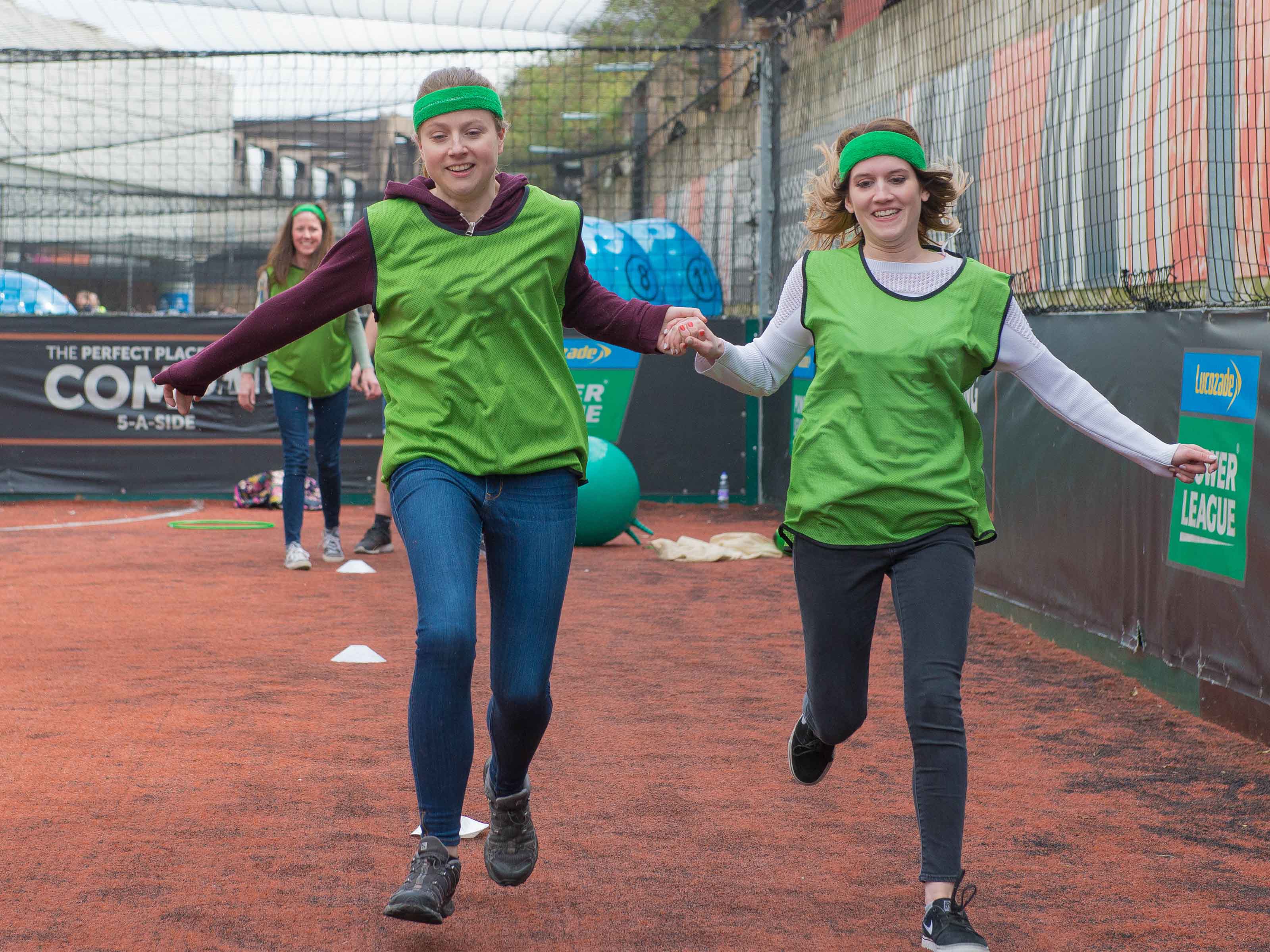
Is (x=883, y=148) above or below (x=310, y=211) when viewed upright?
below

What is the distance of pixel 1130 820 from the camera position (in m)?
4.43

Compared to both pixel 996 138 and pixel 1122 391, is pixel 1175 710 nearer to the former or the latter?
pixel 1122 391

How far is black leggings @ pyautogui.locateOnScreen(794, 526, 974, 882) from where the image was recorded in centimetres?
338

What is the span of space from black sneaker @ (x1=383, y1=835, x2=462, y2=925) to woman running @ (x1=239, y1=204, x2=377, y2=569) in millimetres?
5366

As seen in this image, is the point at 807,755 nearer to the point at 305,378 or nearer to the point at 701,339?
the point at 701,339

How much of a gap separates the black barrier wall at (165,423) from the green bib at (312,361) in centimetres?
451

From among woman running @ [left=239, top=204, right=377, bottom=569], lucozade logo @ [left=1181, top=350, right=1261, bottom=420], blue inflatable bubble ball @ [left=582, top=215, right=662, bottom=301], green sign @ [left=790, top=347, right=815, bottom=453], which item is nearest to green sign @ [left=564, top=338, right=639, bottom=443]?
blue inflatable bubble ball @ [left=582, top=215, right=662, bottom=301]

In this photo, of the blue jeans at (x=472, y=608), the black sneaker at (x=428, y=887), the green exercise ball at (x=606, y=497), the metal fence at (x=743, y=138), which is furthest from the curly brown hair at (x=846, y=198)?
the green exercise ball at (x=606, y=497)

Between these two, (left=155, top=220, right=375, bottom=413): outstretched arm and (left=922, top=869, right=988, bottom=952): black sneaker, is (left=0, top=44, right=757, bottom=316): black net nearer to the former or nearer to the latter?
(left=155, top=220, right=375, bottom=413): outstretched arm

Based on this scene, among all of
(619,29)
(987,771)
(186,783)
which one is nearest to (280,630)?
(186,783)

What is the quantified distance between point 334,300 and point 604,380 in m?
9.78

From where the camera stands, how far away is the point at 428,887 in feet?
10.6

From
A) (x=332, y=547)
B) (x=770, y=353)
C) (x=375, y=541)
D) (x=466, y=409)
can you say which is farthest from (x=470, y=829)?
(x=375, y=541)

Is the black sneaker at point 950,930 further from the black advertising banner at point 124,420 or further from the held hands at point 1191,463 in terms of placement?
the black advertising banner at point 124,420
